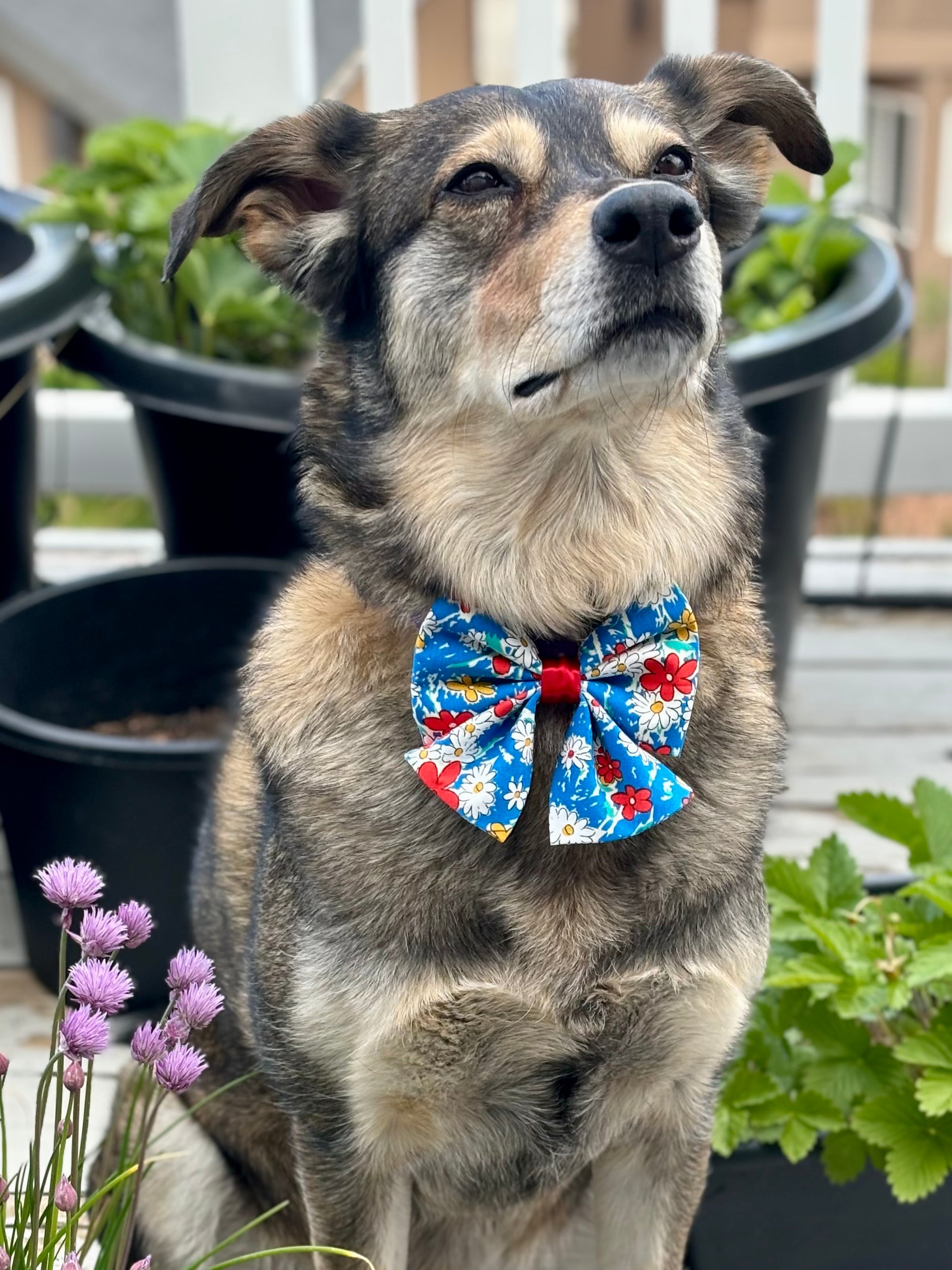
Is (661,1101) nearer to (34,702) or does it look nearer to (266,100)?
(34,702)

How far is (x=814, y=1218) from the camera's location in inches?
82.5

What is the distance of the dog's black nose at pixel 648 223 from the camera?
157 cm

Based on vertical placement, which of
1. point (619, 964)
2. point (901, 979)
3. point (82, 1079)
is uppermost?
point (82, 1079)

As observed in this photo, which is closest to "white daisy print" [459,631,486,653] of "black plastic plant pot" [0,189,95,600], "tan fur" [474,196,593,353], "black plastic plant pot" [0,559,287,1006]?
"tan fur" [474,196,593,353]

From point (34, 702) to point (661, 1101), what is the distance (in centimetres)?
164

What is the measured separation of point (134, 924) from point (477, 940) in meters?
0.41

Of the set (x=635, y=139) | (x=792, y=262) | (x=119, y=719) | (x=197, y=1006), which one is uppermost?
(x=635, y=139)

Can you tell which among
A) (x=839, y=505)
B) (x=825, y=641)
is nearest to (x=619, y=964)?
(x=825, y=641)

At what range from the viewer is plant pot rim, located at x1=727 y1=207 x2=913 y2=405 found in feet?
10.0

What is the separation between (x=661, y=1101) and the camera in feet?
6.07

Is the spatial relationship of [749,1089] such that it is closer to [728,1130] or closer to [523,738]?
[728,1130]

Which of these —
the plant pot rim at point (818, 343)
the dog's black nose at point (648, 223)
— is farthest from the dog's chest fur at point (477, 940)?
the plant pot rim at point (818, 343)

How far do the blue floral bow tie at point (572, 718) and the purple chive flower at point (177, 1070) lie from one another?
42 cm

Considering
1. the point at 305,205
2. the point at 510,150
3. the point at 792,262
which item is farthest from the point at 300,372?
the point at 510,150
